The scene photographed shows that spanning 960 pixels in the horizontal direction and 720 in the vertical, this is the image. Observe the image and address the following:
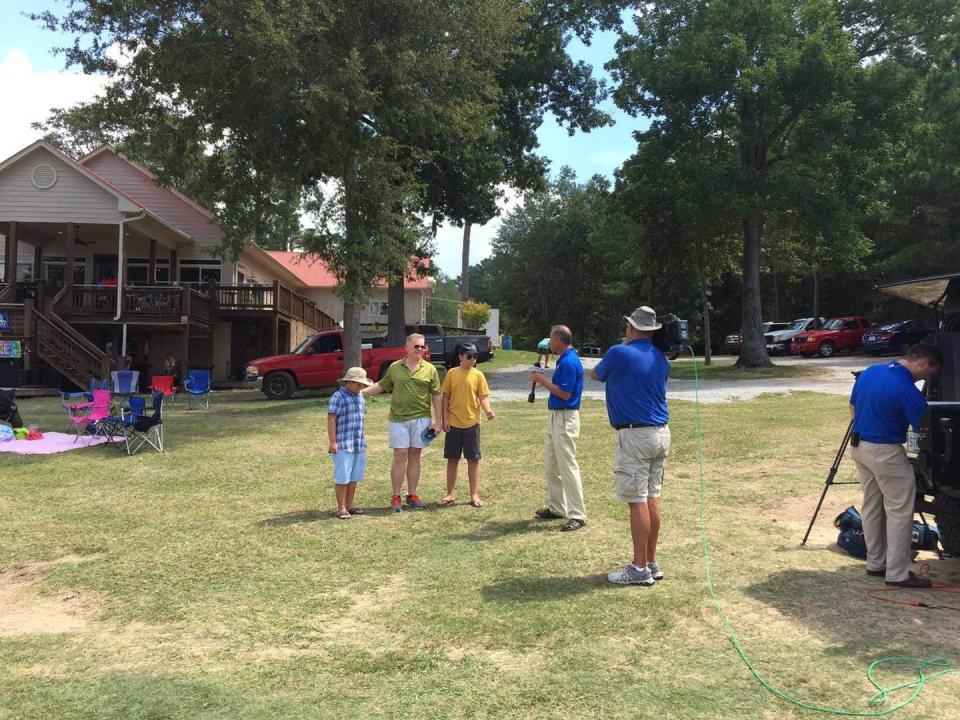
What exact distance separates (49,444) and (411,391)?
23.6 ft

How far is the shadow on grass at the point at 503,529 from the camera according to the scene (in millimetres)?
6340

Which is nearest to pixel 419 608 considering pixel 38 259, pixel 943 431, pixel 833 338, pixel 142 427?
pixel 943 431

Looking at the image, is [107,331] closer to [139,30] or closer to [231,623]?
[139,30]

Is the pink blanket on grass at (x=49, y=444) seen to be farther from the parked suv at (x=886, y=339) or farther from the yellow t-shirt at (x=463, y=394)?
the parked suv at (x=886, y=339)

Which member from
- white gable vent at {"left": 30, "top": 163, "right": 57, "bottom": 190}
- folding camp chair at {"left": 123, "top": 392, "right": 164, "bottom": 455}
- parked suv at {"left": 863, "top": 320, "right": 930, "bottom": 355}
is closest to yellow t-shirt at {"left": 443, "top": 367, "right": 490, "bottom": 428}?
folding camp chair at {"left": 123, "top": 392, "right": 164, "bottom": 455}

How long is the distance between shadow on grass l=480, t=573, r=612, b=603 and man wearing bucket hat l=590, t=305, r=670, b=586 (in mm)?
161

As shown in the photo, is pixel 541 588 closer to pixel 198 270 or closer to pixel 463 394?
pixel 463 394

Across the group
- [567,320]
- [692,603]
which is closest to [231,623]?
[692,603]

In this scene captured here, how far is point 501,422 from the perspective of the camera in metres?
13.9

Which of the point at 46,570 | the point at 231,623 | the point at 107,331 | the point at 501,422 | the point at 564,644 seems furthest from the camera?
the point at 107,331

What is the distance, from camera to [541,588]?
197 inches

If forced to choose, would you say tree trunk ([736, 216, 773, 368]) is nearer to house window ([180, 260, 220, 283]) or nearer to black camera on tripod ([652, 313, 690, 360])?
house window ([180, 260, 220, 283])

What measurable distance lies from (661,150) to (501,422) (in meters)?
14.0

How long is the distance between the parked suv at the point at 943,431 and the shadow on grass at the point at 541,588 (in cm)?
222
